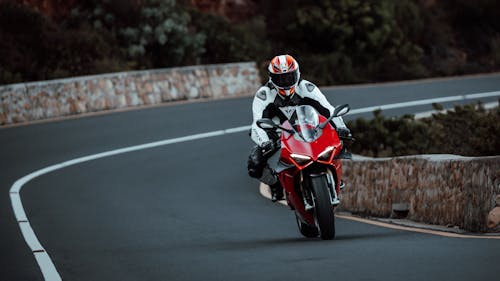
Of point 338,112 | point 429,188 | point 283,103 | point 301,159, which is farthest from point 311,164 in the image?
point 429,188

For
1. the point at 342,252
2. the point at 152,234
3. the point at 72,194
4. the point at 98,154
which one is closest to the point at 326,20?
the point at 98,154

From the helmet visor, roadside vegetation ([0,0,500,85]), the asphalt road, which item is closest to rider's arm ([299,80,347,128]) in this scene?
the helmet visor

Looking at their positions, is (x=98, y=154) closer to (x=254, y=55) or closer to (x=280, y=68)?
(x=280, y=68)

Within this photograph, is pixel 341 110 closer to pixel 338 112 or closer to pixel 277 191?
pixel 338 112

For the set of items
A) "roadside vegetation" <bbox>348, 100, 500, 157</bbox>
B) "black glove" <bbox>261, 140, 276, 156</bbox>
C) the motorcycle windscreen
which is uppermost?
the motorcycle windscreen

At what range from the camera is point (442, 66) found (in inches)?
1693

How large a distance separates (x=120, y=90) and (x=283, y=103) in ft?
61.1

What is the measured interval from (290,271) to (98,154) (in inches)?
573

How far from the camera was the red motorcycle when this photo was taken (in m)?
11.8

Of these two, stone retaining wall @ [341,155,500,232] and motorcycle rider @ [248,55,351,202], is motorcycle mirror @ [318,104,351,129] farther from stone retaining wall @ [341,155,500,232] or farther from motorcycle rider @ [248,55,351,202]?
stone retaining wall @ [341,155,500,232]

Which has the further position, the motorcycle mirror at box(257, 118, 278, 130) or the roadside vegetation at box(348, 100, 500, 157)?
the roadside vegetation at box(348, 100, 500, 157)

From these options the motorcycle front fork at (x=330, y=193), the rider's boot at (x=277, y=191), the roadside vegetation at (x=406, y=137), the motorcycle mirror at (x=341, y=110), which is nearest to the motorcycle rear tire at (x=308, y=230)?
the rider's boot at (x=277, y=191)

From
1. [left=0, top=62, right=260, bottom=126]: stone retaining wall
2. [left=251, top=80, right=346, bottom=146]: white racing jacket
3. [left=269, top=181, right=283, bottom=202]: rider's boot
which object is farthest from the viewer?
[left=0, top=62, right=260, bottom=126]: stone retaining wall

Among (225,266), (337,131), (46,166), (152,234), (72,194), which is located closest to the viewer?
(225,266)
